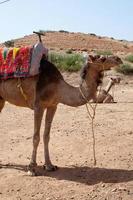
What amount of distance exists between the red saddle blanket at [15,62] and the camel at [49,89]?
108mm

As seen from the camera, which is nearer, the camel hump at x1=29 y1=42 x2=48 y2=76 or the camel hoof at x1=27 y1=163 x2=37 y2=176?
the camel hoof at x1=27 y1=163 x2=37 y2=176

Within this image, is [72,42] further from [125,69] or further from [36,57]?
[36,57]

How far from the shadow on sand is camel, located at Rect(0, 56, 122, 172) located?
189 mm

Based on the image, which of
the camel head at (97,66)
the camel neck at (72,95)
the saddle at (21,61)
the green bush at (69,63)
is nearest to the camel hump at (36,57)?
the saddle at (21,61)

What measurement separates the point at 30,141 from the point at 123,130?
203 centimetres

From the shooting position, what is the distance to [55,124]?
41.9 feet

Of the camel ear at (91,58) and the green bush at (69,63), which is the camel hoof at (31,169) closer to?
the camel ear at (91,58)

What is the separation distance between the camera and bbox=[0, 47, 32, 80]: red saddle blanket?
891cm

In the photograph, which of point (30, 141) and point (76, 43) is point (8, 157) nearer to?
point (30, 141)

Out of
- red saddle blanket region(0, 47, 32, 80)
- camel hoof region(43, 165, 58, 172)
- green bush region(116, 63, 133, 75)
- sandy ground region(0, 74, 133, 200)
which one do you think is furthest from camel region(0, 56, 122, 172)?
green bush region(116, 63, 133, 75)

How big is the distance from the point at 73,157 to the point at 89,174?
1.17 meters

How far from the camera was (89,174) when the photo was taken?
848 centimetres

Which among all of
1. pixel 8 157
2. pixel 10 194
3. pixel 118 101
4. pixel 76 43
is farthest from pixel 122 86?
pixel 76 43

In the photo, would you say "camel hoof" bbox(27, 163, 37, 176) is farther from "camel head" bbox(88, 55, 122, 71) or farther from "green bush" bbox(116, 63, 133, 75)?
"green bush" bbox(116, 63, 133, 75)
